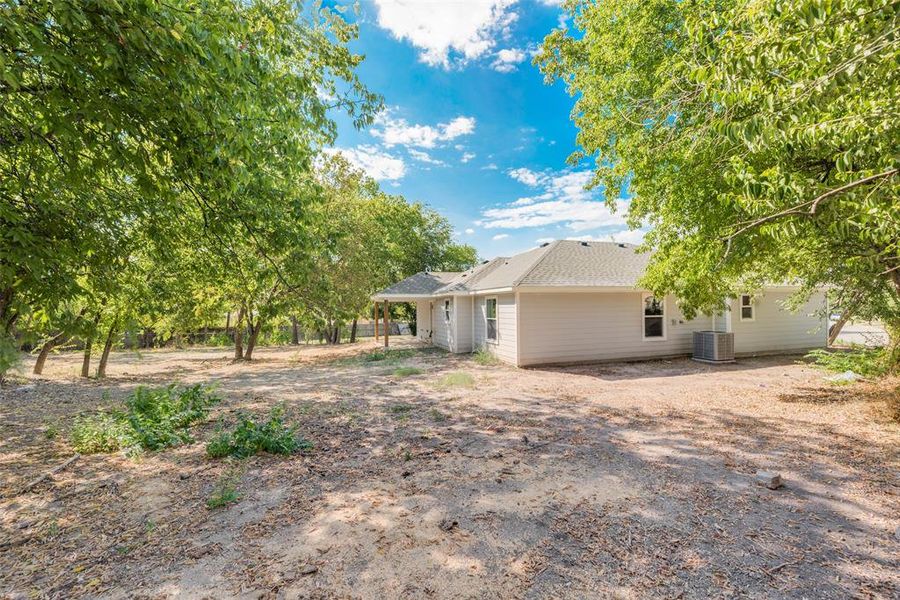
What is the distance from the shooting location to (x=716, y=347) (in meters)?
12.0

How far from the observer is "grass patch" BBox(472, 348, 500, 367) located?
12.5 meters

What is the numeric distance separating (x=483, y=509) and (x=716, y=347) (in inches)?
462

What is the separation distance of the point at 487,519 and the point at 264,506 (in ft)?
6.44

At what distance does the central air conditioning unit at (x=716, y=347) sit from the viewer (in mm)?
12031

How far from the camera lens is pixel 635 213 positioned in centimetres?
780

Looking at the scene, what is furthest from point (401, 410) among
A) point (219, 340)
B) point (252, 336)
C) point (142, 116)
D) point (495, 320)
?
point (219, 340)

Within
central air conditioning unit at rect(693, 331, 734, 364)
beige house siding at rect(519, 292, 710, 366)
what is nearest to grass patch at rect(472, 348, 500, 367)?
beige house siding at rect(519, 292, 710, 366)

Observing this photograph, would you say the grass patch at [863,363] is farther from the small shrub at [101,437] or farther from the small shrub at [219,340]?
the small shrub at [219,340]

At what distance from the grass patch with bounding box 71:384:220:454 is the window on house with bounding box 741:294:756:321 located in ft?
51.6

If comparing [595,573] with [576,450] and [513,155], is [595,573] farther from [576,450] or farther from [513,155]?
[513,155]

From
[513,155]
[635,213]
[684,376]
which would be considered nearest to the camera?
[635,213]

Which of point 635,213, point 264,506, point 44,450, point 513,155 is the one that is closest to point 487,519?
point 264,506

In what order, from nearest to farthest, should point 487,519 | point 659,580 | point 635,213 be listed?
point 659,580, point 487,519, point 635,213

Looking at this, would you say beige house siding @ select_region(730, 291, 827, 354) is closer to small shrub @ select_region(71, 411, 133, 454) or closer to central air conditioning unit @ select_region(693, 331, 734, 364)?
central air conditioning unit @ select_region(693, 331, 734, 364)
